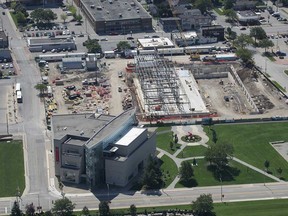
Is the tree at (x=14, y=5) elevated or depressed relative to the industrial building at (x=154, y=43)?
depressed

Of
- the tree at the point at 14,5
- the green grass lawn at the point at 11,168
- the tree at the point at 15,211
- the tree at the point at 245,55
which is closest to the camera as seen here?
the tree at the point at 15,211

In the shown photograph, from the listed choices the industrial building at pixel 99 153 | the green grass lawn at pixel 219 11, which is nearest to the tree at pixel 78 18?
the green grass lawn at pixel 219 11

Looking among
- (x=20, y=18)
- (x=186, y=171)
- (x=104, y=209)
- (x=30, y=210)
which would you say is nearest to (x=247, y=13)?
(x=20, y=18)

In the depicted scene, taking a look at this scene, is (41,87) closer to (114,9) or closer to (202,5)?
(114,9)

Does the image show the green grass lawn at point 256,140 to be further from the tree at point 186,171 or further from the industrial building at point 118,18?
the industrial building at point 118,18

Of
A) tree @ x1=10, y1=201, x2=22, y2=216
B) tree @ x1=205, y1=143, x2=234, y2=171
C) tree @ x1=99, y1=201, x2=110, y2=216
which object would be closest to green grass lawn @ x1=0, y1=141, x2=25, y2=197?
tree @ x1=10, y1=201, x2=22, y2=216

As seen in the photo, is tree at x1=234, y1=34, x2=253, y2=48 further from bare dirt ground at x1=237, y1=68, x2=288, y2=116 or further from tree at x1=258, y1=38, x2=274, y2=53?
bare dirt ground at x1=237, y1=68, x2=288, y2=116
